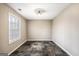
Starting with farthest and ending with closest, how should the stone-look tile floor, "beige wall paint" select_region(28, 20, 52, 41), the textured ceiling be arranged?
"beige wall paint" select_region(28, 20, 52, 41), the stone-look tile floor, the textured ceiling

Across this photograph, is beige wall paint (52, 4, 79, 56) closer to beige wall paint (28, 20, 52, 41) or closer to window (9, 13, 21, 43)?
window (9, 13, 21, 43)

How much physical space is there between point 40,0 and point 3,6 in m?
3.00

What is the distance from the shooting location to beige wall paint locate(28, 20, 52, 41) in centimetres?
870

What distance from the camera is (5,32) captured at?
3.45 metres

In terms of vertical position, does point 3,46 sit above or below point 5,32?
below

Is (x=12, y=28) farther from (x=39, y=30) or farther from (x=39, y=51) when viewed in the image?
(x=39, y=30)

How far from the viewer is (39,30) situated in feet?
28.7

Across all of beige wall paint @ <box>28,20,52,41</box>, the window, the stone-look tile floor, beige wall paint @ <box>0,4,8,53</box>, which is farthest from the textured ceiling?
beige wall paint @ <box>28,20,52,41</box>

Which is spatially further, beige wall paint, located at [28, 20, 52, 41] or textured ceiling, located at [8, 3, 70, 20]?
beige wall paint, located at [28, 20, 52, 41]

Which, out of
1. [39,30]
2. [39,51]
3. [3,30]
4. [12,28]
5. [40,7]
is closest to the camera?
[3,30]

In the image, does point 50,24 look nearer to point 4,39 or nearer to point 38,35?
point 38,35

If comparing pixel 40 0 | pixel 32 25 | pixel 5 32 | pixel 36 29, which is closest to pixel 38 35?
pixel 36 29

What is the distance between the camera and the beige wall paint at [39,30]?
8695 millimetres

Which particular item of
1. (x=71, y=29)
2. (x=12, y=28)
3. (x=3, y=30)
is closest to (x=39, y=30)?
(x=12, y=28)
